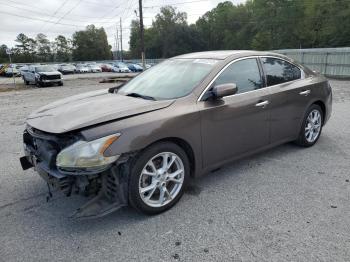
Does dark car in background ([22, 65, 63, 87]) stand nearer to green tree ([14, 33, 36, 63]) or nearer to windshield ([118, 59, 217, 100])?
windshield ([118, 59, 217, 100])

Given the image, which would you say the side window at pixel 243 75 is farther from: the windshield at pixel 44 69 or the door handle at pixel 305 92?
the windshield at pixel 44 69

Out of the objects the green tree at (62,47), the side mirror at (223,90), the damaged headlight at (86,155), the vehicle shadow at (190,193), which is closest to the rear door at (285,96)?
the vehicle shadow at (190,193)

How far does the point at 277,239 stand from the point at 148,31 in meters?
99.4

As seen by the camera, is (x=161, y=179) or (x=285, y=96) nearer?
(x=161, y=179)

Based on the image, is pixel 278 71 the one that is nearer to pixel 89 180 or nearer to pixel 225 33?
pixel 89 180

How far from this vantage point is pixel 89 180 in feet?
9.32

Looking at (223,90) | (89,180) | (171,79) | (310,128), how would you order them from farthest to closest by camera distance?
(310,128) → (171,79) → (223,90) → (89,180)

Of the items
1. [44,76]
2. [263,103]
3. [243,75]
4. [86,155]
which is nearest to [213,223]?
[86,155]

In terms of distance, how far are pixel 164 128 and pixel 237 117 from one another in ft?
3.55

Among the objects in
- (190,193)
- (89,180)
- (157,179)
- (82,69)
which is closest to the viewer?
(89,180)

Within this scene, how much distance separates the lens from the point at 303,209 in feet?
10.5

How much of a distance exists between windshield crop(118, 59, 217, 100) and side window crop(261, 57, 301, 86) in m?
0.91

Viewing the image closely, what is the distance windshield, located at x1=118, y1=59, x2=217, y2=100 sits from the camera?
360 cm

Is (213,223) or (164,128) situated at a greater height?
(164,128)
